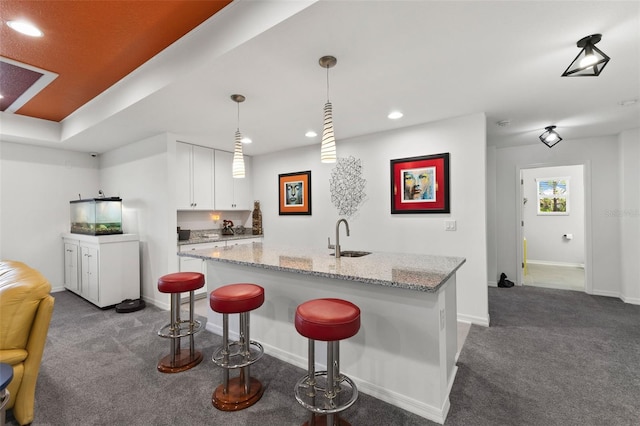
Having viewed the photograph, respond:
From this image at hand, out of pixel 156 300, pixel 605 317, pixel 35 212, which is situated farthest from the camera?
pixel 35 212

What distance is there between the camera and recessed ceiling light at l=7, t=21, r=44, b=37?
1990 millimetres

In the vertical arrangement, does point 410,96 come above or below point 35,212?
above

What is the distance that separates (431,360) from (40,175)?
6.09 meters

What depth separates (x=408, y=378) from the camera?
184 cm

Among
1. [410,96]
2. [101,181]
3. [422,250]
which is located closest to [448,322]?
[422,250]

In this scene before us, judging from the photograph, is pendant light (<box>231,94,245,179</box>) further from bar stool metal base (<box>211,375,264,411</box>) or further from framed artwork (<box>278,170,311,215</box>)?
framed artwork (<box>278,170,311,215</box>)

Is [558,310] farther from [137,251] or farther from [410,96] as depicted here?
[137,251]

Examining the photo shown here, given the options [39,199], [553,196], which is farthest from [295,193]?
[553,196]

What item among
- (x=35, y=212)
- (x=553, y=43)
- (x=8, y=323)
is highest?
(x=553, y=43)

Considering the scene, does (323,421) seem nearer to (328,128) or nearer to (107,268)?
(328,128)

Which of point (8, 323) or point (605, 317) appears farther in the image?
point (605, 317)

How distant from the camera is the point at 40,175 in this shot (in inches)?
176

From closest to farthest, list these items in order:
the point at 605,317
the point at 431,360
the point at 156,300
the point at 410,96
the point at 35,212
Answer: the point at 431,360, the point at 410,96, the point at 605,317, the point at 156,300, the point at 35,212

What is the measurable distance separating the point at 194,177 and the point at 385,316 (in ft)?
12.0
